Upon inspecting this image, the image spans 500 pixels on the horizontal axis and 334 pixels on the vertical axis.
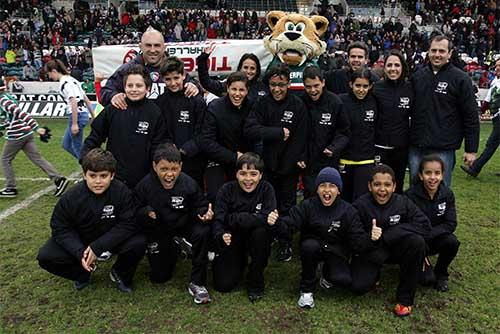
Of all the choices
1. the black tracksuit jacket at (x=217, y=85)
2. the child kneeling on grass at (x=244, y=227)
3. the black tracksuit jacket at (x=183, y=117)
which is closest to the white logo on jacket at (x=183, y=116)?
the black tracksuit jacket at (x=183, y=117)

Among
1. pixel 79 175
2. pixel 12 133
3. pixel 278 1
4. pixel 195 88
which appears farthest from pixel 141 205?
pixel 278 1

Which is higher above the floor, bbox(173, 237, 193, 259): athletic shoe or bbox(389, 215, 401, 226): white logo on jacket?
bbox(389, 215, 401, 226): white logo on jacket

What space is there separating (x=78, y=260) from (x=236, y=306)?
1.21m

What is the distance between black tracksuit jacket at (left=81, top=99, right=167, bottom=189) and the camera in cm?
412

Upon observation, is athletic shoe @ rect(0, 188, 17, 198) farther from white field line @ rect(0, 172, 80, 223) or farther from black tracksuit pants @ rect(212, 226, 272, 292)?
black tracksuit pants @ rect(212, 226, 272, 292)

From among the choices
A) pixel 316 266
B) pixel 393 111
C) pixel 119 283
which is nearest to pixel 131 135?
pixel 119 283

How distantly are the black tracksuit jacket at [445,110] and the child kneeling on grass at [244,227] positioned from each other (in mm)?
1538

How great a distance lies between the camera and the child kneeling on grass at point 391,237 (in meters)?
3.61

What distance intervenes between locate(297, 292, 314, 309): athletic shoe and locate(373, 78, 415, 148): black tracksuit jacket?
1.64 metres

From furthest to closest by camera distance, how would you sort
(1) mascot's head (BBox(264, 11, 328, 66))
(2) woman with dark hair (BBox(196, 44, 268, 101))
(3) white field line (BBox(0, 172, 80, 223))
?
(1) mascot's head (BBox(264, 11, 328, 66))
(3) white field line (BBox(0, 172, 80, 223))
(2) woman with dark hair (BBox(196, 44, 268, 101))

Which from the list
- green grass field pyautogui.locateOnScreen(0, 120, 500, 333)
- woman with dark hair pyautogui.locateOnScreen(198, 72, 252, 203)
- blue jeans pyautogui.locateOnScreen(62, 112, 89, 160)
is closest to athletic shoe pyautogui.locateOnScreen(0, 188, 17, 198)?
blue jeans pyautogui.locateOnScreen(62, 112, 89, 160)

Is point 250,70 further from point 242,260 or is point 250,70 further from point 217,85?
point 242,260

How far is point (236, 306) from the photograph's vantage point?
3693mm

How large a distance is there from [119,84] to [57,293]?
1.88 metres
